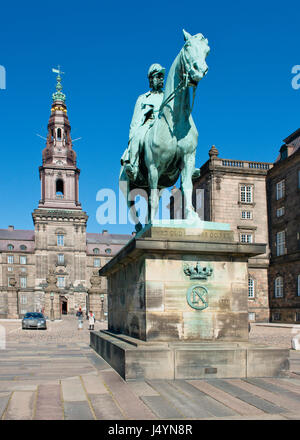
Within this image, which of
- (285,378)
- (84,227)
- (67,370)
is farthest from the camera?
(84,227)

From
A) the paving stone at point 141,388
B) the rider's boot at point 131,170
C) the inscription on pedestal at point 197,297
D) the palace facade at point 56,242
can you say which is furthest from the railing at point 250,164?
the palace facade at point 56,242

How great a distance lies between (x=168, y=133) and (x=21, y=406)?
5.06 meters

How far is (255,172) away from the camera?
166 ft

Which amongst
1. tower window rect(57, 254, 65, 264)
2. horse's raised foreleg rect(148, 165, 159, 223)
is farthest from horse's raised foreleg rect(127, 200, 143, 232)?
tower window rect(57, 254, 65, 264)

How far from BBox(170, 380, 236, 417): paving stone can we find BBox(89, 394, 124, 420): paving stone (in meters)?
1.02

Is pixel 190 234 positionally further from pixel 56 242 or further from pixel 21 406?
pixel 56 242

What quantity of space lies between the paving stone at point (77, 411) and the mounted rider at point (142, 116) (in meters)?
4.82

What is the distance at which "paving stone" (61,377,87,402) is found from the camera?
5949 millimetres

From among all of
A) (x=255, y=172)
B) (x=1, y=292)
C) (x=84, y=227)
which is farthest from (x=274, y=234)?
(x=1, y=292)

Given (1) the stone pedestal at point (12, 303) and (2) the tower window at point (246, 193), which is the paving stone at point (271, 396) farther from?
(1) the stone pedestal at point (12, 303)

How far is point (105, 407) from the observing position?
17.9ft

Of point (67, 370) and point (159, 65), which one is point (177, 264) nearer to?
point (67, 370)
